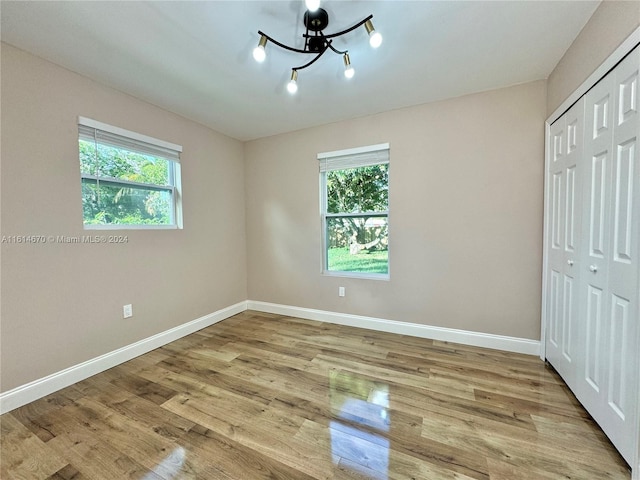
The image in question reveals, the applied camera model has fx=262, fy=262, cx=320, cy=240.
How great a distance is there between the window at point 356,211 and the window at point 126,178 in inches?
69.0

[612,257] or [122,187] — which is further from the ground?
[122,187]

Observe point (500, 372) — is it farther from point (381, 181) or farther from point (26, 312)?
point (26, 312)

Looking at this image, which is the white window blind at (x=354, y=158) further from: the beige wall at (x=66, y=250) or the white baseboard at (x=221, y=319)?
the white baseboard at (x=221, y=319)

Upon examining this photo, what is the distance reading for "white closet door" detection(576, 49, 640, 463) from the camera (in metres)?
1.28

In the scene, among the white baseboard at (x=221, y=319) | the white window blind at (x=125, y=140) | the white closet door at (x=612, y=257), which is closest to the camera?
the white closet door at (x=612, y=257)

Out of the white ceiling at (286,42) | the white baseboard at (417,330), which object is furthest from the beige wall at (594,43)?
the white baseboard at (417,330)

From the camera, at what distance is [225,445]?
1480 millimetres

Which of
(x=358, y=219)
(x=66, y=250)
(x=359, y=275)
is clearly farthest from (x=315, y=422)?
(x=66, y=250)

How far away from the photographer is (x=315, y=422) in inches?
64.5

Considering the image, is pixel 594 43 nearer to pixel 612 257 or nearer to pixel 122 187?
pixel 612 257

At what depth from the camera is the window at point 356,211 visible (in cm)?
305

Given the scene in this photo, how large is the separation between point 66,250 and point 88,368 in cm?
100

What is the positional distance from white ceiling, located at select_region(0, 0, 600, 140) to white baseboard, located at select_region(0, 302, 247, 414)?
2380mm

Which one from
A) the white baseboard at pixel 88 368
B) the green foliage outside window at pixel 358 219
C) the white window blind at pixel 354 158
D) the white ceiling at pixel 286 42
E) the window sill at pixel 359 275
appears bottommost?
the white baseboard at pixel 88 368
